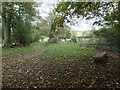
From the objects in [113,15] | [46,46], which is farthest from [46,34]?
[113,15]

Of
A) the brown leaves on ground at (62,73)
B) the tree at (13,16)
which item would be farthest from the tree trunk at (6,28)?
the brown leaves on ground at (62,73)

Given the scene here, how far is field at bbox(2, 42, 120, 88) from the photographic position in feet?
9.08

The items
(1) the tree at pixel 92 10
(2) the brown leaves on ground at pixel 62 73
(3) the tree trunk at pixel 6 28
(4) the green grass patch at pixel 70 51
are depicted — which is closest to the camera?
(2) the brown leaves on ground at pixel 62 73

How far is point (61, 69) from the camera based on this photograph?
341 centimetres

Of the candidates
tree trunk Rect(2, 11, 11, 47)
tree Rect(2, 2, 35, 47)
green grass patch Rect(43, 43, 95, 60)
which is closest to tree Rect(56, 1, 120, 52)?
green grass patch Rect(43, 43, 95, 60)

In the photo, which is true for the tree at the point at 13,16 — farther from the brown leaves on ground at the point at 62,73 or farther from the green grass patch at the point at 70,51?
the brown leaves on ground at the point at 62,73

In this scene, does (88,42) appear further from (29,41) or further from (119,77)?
(29,41)

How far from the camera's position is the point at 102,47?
418 centimetres

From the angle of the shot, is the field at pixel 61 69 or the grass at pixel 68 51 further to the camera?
the grass at pixel 68 51

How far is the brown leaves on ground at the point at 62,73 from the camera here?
2.74 meters

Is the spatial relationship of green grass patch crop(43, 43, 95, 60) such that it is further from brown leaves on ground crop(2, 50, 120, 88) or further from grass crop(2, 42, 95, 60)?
brown leaves on ground crop(2, 50, 120, 88)

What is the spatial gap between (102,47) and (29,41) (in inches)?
102

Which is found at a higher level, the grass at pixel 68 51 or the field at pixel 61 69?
the grass at pixel 68 51

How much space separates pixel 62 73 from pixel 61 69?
245mm
